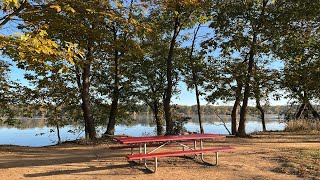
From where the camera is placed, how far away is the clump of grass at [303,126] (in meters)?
15.4

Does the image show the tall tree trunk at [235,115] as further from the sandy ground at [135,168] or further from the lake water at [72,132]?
the sandy ground at [135,168]

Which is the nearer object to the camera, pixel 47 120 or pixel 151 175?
pixel 151 175

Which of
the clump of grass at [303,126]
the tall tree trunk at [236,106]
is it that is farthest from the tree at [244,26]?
the clump of grass at [303,126]

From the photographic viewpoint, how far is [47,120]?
645 inches

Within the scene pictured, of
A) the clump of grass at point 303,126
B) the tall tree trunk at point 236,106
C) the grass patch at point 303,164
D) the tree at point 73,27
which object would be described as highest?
the tree at point 73,27

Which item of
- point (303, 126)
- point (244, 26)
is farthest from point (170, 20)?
point (303, 126)

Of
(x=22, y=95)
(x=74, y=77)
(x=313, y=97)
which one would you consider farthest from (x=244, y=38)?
(x=22, y=95)

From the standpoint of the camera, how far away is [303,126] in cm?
1576

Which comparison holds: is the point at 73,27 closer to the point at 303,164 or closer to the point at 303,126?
the point at 303,164

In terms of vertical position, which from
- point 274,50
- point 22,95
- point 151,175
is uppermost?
point 274,50

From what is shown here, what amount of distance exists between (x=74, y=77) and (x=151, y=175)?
391 inches

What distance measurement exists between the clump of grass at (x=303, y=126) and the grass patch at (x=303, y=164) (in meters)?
8.26

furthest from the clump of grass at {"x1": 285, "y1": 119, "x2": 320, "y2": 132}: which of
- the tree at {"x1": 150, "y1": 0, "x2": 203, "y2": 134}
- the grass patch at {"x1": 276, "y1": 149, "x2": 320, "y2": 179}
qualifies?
the grass patch at {"x1": 276, "y1": 149, "x2": 320, "y2": 179}

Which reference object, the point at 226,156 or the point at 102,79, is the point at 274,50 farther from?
the point at 102,79
